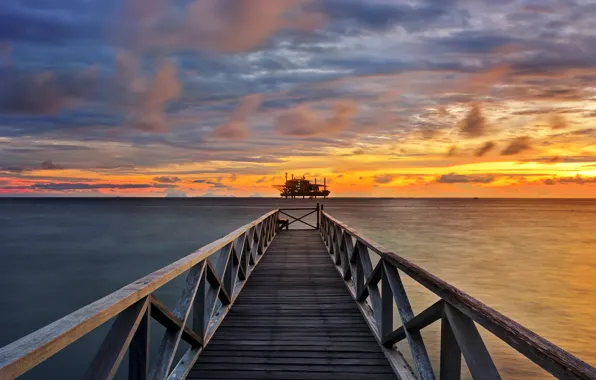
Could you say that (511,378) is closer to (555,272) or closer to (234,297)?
(234,297)

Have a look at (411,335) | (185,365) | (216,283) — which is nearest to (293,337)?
(216,283)

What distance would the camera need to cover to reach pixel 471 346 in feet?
7.54

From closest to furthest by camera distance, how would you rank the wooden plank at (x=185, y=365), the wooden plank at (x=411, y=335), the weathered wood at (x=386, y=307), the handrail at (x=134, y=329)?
the handrail at (x=134, y=329), the wooden plank at (x=411, y=335), the wooden plank at (x=185, y=365), the weathered wood at (x=386, y=307)

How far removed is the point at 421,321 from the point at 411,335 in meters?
0.41

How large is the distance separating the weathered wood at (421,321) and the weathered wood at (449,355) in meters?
0.12

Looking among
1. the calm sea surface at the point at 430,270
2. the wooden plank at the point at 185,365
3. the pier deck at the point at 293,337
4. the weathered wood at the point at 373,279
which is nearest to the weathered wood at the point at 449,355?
the pier deck at the point at 293,337

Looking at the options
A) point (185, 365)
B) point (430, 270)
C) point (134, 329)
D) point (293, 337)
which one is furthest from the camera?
point (430, 270)

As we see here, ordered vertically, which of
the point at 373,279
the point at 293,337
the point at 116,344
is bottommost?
the point at 293,337

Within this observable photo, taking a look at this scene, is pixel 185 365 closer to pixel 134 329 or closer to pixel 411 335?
pixel 134 329

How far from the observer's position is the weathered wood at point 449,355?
2.59 meters

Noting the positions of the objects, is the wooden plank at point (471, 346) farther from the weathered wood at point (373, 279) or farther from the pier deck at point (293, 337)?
the weathered wood at point (373, 279)

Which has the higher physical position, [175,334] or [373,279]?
[373,279]

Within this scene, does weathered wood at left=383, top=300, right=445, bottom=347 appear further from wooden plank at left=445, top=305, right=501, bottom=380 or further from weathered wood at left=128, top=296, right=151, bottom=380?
weathered wood at left=128, top=296, right=151, bottom=380

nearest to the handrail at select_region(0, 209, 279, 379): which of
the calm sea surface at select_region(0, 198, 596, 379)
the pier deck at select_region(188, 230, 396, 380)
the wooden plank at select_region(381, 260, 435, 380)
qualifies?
the pier deck at select_region(188, 230, 396, 380)
